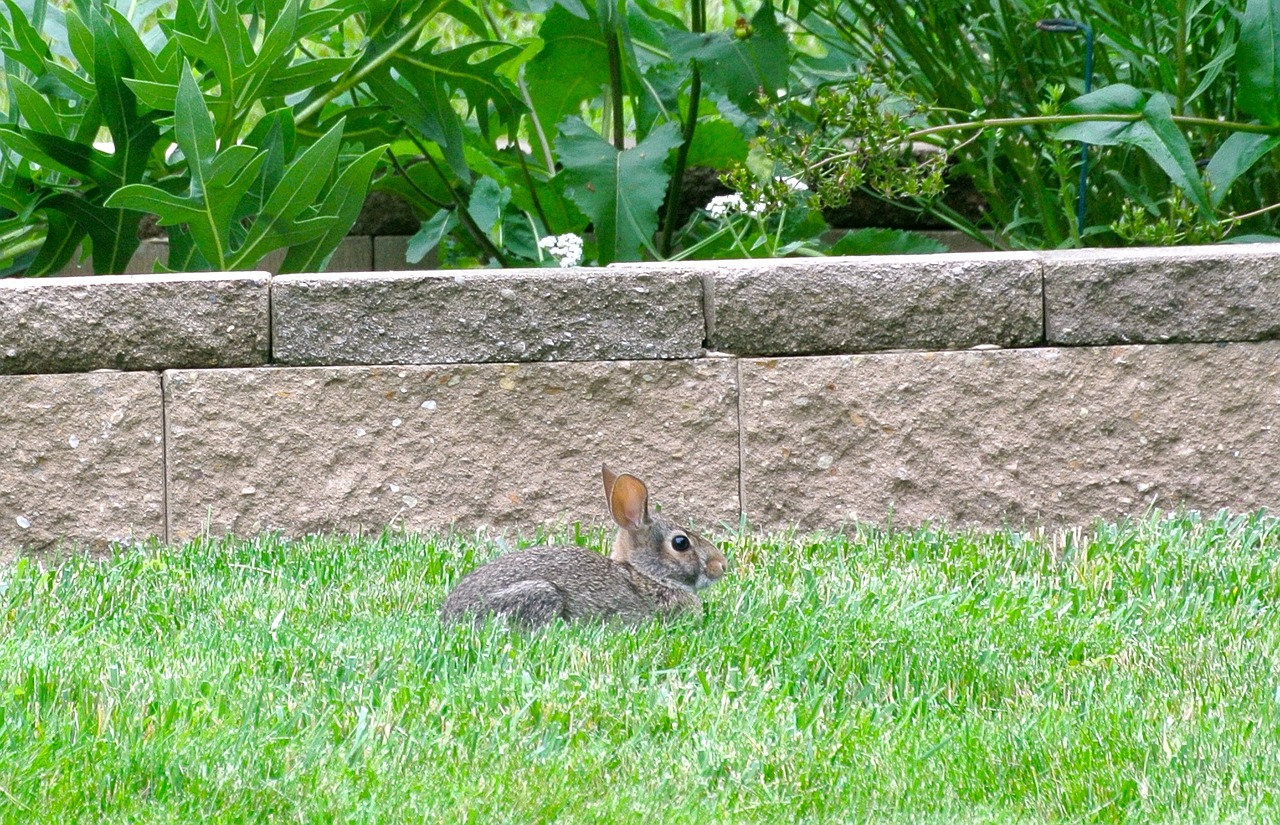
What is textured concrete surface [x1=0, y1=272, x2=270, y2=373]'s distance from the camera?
4.25m

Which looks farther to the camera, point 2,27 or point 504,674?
point 2,27

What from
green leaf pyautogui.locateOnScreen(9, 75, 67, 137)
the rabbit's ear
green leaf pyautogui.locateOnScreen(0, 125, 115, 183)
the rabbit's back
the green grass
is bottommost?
the green grass

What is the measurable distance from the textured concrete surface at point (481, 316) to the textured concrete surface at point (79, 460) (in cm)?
49

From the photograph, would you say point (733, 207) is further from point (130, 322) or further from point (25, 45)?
point (25, 45)

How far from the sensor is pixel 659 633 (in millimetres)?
3404

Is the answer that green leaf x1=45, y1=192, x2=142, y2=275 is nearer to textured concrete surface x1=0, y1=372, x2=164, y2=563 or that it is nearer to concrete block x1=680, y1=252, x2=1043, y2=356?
textured concrete surface x1=0, y1=372, x2=164, y2=563

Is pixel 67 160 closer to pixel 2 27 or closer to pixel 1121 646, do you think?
pixel 2 27

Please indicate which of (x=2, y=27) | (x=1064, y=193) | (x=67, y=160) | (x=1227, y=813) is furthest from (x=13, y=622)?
(x=1064, y=193)

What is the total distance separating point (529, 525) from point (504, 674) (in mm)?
1467

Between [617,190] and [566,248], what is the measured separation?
32cm

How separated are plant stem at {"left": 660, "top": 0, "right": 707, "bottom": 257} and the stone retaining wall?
1.09 meters

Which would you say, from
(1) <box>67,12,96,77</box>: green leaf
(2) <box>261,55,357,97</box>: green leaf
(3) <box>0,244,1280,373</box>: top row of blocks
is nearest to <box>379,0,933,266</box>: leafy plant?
(2) <box>261,55,357,97</box>: green leaf

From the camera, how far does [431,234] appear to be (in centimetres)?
546

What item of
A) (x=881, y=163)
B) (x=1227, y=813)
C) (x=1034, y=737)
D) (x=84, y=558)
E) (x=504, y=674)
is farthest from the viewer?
(x=881, y=163)
